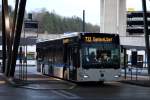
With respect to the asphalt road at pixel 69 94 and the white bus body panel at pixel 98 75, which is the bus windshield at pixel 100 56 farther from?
the asphalt road at pixel 69 94

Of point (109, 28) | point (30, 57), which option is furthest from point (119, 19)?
point (30, 57)

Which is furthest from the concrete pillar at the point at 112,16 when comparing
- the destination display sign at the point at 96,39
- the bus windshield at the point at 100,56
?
the bus windshield at the point at 100,56

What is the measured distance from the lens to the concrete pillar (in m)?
119

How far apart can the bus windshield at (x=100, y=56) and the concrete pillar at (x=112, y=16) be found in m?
88.9

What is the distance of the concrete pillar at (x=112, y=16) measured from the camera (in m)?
119

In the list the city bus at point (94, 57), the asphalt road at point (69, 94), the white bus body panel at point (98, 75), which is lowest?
the asphalt road at point (69, 94)

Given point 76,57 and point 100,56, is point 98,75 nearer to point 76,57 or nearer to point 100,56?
point 100,56

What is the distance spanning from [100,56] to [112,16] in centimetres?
9269

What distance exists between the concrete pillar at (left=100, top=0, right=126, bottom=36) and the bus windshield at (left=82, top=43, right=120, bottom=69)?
8890 centimetres

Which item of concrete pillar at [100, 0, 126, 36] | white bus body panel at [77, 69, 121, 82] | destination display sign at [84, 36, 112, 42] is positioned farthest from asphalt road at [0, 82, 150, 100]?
concrete pillar at [100, 0, 126, 36]

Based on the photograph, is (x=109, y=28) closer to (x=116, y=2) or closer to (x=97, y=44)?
(x=116, y=2)

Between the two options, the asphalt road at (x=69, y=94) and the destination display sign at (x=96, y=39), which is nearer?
the asphalt road at (x=69, y=94)

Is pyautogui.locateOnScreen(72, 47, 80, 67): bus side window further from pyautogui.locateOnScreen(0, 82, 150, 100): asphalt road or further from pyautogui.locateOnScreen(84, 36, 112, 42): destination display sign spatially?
pyautogui.locateOnScreen(0, 82, 150, 100): asphalt road

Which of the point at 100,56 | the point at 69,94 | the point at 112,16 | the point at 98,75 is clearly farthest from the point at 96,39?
the point at 112,16
